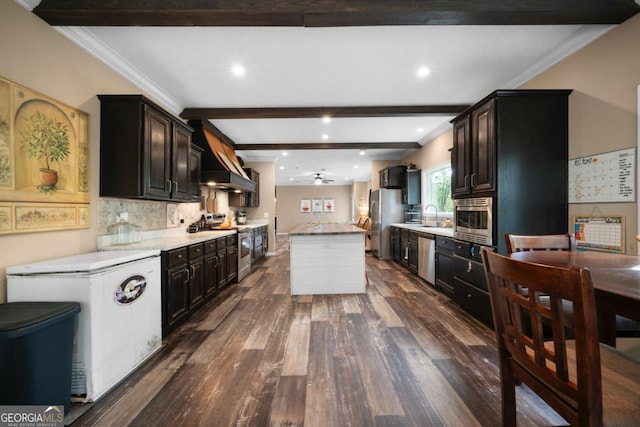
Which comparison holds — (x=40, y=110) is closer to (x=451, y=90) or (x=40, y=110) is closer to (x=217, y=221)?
(x=217, y=221)

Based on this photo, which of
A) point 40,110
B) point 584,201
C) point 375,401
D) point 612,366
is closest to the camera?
point 612,366

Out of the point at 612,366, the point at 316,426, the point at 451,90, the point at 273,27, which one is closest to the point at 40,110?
the point at 273,27

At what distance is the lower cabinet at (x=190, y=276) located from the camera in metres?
2.53

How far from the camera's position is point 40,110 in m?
1.92

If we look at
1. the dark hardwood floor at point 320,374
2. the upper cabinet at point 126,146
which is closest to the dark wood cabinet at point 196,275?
the dark hardwood floor at point 320,374

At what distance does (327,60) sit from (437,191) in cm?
392

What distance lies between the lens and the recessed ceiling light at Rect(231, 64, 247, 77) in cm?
278

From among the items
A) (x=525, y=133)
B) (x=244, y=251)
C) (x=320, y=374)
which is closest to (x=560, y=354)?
(x=320, y=374)

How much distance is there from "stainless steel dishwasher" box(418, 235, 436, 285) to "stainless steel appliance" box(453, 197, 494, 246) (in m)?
0.88

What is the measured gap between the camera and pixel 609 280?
Answer: 103 centimetres

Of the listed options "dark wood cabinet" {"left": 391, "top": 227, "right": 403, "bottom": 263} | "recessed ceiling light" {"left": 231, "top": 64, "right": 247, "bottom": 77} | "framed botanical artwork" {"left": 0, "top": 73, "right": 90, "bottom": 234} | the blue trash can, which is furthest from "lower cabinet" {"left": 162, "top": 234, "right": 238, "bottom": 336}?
"dark wood cabinet" {"left": 391, "top": 227, "right": 403, "bottom": 263}

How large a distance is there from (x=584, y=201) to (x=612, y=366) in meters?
1.94

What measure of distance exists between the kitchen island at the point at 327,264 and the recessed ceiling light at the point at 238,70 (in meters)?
2.20

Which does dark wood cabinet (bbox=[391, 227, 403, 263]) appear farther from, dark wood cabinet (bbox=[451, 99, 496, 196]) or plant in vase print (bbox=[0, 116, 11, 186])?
plant in vase print (bbox=[0, 116, 11, 186])
